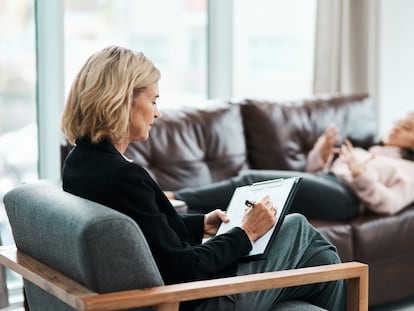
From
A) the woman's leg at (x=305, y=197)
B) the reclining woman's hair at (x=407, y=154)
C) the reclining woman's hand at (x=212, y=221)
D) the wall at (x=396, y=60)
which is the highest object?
the wall at (x=396, y=60)

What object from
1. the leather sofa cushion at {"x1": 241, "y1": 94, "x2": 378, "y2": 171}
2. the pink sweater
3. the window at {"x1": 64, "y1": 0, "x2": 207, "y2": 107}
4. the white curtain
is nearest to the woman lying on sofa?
the pink sweater

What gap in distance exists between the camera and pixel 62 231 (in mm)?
2102

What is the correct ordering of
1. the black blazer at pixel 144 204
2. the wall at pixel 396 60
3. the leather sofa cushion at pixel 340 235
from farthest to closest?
the wall at pixel 396 60 → the leather sofa cushion at pixel 340 235 → the black blazer at pixel 144 204

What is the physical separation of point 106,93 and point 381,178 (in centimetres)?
211

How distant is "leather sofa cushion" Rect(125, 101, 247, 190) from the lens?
382 cm

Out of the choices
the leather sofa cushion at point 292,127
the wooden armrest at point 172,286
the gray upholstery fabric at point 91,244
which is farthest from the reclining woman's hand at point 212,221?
the leather sofa cushion at point 292,127

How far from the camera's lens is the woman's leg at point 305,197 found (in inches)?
147

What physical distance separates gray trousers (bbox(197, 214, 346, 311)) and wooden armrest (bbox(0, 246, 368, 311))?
0.42 ft

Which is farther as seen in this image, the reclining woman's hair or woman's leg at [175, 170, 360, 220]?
the reclining woman's hair

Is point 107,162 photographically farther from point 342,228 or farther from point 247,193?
point 342,228

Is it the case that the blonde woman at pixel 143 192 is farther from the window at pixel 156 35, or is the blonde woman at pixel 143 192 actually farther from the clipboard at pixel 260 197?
the window at pixel 156 35

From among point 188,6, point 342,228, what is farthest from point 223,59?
point 342,228

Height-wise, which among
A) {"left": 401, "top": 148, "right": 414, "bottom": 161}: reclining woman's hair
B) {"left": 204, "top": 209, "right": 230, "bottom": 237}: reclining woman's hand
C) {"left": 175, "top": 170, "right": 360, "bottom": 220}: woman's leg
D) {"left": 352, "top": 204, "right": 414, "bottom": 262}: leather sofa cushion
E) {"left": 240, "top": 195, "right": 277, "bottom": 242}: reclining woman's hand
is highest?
{"left": 240, "top": 195, "right": 277, "bottom": 242}: reclining woman's hand

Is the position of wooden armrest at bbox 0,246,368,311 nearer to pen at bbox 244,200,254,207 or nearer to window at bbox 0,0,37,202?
pen at bbox 244,200,254,207
